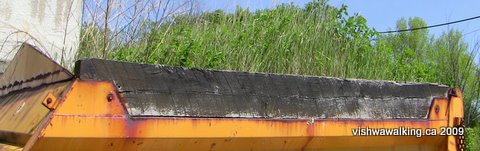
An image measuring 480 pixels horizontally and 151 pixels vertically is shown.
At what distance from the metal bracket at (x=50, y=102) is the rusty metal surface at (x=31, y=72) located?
83mm

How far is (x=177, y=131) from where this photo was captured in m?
1.91

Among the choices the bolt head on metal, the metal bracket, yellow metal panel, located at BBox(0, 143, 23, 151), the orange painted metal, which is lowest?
yellow metal panel, located at BBox(0, 143, 23, 151)

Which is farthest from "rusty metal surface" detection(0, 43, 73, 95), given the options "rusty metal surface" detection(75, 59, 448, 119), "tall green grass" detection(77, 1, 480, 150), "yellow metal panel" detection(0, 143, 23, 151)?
"tall green grass" detection(77, 1, 480, 150)

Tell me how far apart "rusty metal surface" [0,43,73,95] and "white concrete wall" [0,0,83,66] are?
1344 mm

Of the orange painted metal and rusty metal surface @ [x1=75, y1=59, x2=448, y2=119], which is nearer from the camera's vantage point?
the orange painted metal

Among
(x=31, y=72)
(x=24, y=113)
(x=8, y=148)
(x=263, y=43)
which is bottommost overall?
(x=8, y=148)

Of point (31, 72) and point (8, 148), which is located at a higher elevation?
point (31, 72)

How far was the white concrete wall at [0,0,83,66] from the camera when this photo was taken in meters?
3.73

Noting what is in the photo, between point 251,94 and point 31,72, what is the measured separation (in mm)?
805

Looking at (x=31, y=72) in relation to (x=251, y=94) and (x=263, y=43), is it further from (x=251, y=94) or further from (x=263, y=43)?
(x=263, y=43)

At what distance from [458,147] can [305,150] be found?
0.98 metres

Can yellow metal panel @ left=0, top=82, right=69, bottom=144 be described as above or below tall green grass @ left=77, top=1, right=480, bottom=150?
below

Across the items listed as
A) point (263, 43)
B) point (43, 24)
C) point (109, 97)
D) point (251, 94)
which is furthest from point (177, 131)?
point (263, 43)

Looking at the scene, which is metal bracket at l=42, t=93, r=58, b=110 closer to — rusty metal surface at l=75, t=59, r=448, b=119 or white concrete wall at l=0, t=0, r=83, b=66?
rusty metal surface at l=75, t=59, r=448, b=119
